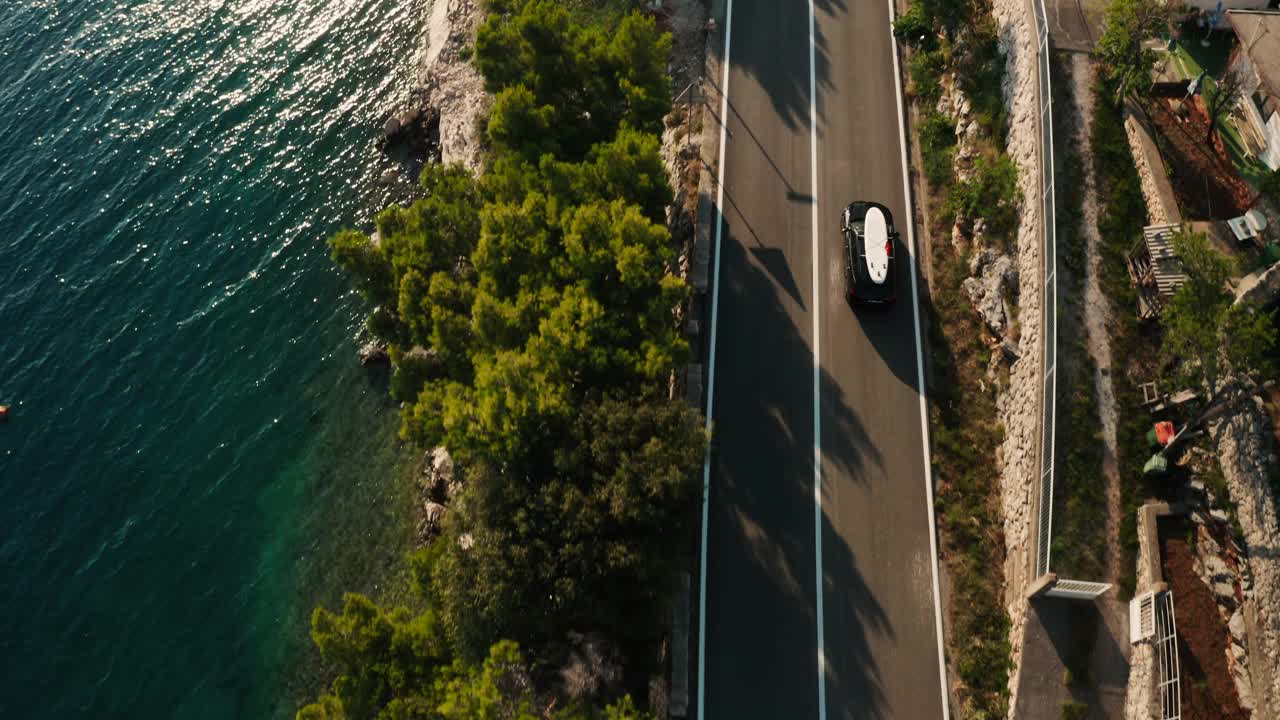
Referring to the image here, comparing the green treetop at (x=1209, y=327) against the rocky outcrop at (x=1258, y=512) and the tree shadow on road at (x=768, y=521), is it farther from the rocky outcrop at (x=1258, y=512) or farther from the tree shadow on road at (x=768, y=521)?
the tree shadow on road at (x=768, y=521)

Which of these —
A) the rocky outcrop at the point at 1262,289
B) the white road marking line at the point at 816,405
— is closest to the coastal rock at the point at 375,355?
the white road marking line at the point at 816,405

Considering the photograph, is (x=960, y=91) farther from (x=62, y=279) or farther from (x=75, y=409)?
(x=62, y=279)

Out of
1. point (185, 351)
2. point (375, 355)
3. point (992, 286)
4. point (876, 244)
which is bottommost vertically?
point (992, 286)

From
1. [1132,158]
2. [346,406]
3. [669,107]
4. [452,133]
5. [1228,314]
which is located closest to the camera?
[1228,314]

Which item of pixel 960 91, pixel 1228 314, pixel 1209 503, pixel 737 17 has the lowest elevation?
pixel 1209 503

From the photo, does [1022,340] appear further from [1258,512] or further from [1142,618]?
[1142,618]

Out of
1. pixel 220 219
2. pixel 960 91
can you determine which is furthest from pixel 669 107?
pixel 220 219

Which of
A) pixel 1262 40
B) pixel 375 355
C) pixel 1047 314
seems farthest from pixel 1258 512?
pixel 375 355
